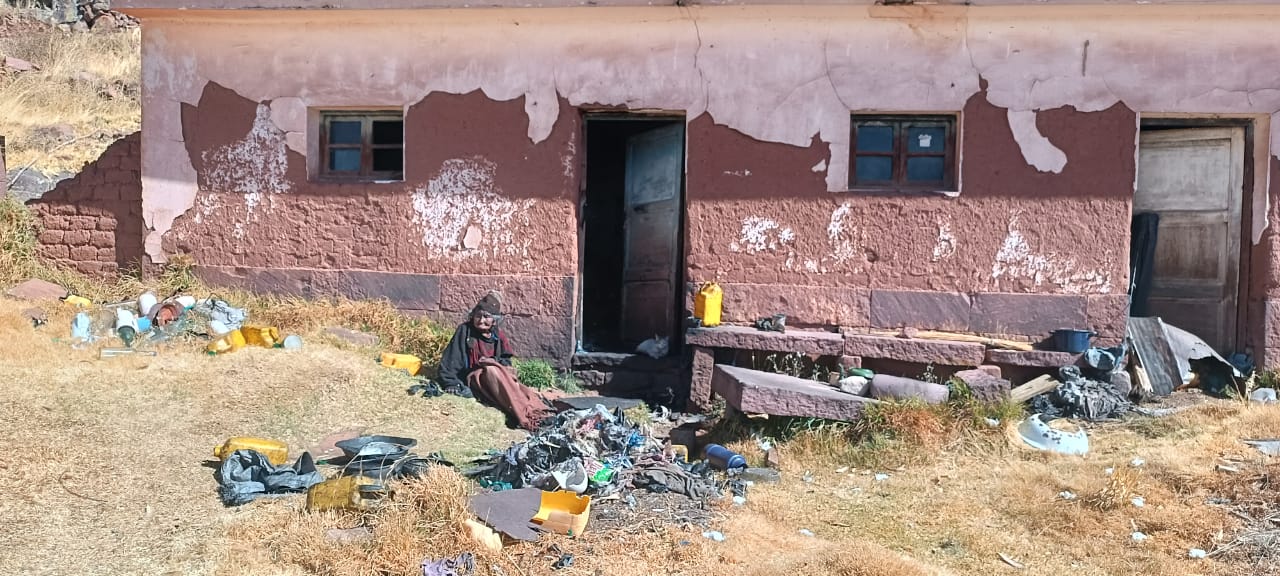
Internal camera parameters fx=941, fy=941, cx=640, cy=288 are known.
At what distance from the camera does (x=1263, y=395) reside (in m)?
6.66

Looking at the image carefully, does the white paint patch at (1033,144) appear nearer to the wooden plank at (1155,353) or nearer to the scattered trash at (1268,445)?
the wooden plank at (1155,353)

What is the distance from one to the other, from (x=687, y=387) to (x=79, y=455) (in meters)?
4.03

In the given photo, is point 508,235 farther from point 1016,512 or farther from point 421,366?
point 1016,512

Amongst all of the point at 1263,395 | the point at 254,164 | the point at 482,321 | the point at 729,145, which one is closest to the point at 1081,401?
the point at 1263,395

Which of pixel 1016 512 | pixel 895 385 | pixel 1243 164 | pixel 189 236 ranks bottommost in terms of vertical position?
pixel 1016 512

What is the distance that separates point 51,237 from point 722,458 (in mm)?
6594

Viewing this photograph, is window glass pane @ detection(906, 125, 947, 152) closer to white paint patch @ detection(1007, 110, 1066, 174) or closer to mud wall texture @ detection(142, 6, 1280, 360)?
mud wall texture @ detection(142, 6, 1280, 360)

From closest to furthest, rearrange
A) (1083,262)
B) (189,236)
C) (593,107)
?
(1083,262), (593,107), (189,236)

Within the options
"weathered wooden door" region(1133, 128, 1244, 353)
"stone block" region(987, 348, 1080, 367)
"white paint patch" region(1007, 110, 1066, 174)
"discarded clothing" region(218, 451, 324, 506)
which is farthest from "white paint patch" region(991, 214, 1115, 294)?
"discarded clothing" region(218, 451, 324, 506)

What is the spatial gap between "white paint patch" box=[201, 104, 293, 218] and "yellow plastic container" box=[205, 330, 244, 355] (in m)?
1.34

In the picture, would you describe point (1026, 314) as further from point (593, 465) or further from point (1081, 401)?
point (593, 465)

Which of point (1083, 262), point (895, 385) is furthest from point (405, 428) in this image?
point (1083, 262)

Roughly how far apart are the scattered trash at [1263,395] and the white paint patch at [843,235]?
2921 millimetres

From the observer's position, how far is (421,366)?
286 inches
